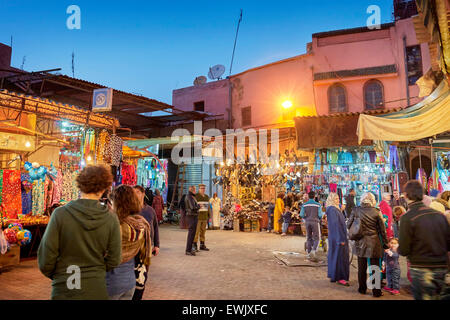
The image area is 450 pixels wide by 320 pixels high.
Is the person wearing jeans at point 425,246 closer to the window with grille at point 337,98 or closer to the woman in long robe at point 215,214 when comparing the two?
the woman in long robe at point 215,214

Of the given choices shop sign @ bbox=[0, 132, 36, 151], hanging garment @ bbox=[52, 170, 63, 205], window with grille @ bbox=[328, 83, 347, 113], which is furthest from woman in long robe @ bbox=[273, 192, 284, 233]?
shop sign @ bbox=[0, 132, 36, 151]

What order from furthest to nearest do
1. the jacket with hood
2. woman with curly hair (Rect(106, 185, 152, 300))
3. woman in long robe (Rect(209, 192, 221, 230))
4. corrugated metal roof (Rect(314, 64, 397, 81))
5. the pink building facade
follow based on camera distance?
woman in long robe (Rect(209, 192, 221, 230))
corrugated metal roof (Rect(314, 64, 397, 81))
the pink building facade
woman with curly hair (Rect(106, 185, 152, 300))
the jacket with hood

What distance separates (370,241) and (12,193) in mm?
8363

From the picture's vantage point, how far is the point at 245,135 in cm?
1560

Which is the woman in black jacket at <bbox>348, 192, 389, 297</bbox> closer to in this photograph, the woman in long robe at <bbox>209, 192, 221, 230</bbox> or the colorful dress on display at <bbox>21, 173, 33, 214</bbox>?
the colorful dress on display at <bbox>21, 173, 33, 214</bbox>

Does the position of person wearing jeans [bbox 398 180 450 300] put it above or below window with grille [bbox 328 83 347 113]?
below

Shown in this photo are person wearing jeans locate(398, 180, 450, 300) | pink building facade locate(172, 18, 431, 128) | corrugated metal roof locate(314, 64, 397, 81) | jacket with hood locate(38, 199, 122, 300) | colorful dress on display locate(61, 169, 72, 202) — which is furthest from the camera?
corrugated metal roof locate(314, 64, 397, 81)

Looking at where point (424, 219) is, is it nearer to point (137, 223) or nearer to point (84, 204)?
point (137, 223)

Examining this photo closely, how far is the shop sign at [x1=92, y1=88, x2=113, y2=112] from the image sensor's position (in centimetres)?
852

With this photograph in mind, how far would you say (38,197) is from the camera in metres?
8.07

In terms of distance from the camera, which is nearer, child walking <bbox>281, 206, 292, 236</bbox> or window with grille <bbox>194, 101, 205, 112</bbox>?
child walking <bbox>281, 206, 292, 236</bbox>

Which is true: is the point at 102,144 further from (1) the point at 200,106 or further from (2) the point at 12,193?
(1) the point at 200,106

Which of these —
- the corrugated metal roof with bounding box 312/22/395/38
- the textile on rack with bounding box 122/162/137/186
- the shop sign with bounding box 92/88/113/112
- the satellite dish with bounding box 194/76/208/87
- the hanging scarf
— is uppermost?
the corrugated metal roof with bounding box 312/22/395/38

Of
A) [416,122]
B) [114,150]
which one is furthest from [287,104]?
[416,122]
